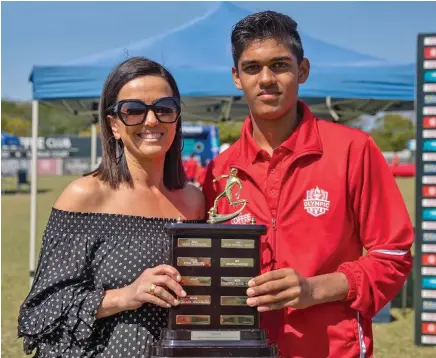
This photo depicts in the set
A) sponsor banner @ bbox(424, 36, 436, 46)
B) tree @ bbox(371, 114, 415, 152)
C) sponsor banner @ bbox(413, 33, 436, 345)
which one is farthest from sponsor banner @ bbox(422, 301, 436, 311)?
tree @ bbox(371, 114, 415, 152)

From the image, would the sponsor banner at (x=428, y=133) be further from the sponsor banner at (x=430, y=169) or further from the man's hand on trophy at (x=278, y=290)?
the man's hand on trophy at (x=278, y=290)

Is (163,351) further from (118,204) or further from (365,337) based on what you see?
(365,337)

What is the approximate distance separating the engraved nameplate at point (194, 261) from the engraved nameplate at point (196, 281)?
42 millimetres

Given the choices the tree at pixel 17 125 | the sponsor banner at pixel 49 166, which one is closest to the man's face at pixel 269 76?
the sponsor banner at pixel 49 166

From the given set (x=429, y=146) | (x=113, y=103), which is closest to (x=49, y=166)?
(x=429, y=146)

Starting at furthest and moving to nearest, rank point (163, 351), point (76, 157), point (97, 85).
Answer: point (76, 157) → point (97, 85) → point (163, 351)

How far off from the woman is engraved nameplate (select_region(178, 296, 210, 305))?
3.9 inches

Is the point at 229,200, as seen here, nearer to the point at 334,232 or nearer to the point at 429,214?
the point at 334,232

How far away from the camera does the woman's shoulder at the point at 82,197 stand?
2396 millimetres

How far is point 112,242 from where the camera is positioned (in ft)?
7.89

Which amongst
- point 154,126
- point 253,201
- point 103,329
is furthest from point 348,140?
point 103,329

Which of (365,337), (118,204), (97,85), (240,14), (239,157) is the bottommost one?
(365,337)

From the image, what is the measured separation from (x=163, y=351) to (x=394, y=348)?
5.29 metres

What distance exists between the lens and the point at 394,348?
6891 mm
